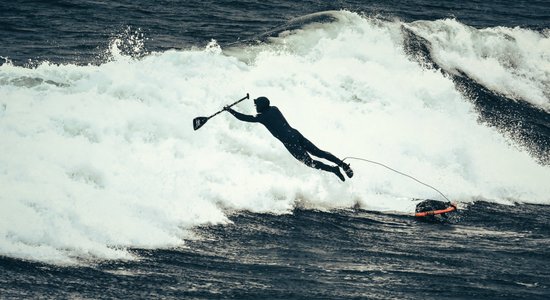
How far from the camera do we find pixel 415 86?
1875 cm

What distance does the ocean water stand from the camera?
9.52m

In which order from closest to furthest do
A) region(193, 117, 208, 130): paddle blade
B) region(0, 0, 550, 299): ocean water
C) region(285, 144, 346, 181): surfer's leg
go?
region(0, 0, 550, 299): ocean water < region(193, 117, 208, 130): paddle blade < region(285, 144, 346, 181): surfer's leg

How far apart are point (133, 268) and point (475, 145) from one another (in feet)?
31.9

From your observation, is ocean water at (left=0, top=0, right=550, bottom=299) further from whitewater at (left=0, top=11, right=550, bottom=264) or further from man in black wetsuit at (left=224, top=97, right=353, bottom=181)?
man in black wetsuit at (left=224, top=97, right=353, bottom=181)

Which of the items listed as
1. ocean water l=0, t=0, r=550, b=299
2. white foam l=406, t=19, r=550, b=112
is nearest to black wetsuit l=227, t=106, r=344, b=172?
ocean water l=0, t=0, r=550, b=299

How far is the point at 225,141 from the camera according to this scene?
14.0 m

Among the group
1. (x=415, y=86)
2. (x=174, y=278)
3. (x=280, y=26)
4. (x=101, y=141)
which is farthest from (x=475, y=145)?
(x=174, y=278)

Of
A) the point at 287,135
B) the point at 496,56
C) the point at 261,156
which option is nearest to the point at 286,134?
the point at 287,135

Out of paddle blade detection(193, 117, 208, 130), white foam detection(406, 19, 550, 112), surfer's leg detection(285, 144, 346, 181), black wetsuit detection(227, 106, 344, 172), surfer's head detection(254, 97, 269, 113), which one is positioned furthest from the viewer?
white foam detection(406, 19, 550, 112)

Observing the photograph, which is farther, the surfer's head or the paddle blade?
the surfer's head

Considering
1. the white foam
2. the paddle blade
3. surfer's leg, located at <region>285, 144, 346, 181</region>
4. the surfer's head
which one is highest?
the white foam

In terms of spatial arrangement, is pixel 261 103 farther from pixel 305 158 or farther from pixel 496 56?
pixel 496 56

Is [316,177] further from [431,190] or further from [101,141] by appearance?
[101,141]

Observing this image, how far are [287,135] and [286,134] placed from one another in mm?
26
